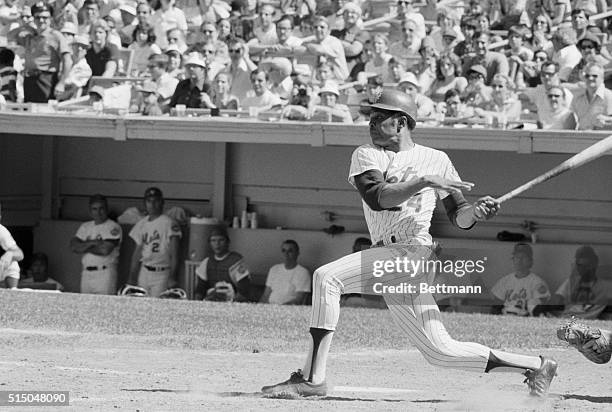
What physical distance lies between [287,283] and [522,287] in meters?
2.48

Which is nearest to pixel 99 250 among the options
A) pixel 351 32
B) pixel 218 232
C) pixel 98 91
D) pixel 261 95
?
pixel 218 232

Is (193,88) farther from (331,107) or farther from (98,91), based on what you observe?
(331,107)

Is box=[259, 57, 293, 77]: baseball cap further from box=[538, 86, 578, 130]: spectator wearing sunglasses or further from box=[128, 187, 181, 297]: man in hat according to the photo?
box=[538, 86, 578, 130]: spectator wearing sunglasses

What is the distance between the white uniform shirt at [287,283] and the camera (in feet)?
40.0

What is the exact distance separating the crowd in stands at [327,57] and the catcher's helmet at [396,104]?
5.75 m

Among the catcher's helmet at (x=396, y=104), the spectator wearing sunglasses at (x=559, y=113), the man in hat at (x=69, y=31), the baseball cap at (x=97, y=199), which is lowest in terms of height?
the baseball cap at (x=97, y=199)

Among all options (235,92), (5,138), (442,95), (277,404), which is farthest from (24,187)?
(277,404)

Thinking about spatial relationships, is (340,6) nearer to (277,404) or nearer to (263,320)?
(263,320)

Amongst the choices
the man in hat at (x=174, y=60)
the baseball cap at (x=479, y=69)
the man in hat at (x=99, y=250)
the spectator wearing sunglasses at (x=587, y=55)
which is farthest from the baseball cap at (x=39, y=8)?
the spectator wearing sunglasses at (x=587, y=55)

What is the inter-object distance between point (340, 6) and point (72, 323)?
6.24 meters

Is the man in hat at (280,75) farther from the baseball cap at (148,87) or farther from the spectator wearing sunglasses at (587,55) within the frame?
the spectator wearing sunglasses at (587,55)

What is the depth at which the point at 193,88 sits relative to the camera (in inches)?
498

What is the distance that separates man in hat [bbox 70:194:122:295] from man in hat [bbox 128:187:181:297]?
11.6 inches

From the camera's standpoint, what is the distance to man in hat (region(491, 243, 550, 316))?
1115 cm
